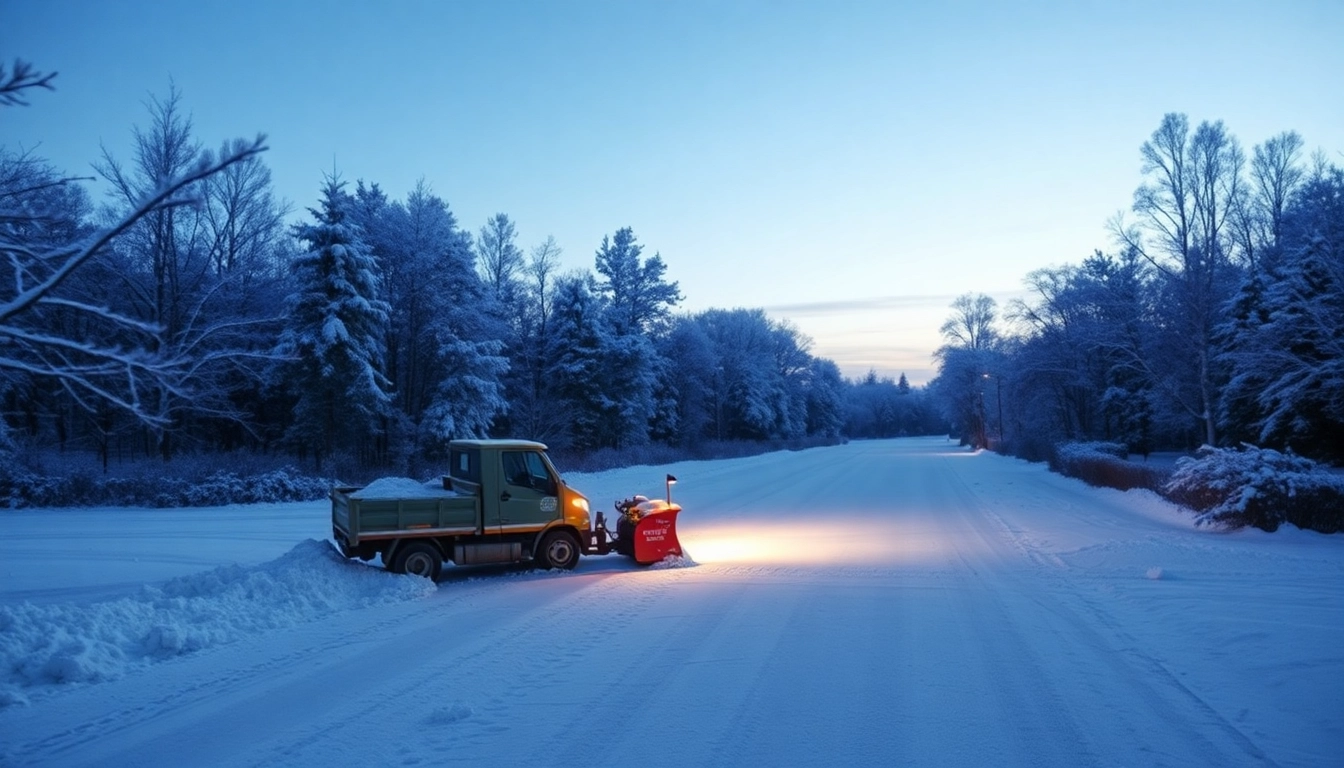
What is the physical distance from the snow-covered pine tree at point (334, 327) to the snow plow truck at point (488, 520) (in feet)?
67.3

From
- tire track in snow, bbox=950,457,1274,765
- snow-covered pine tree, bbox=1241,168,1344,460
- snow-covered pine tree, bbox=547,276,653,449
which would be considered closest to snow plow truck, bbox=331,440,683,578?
tire track in snow, bbox=950,457,1274,765

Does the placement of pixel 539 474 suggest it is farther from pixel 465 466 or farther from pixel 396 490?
pixel 396 490

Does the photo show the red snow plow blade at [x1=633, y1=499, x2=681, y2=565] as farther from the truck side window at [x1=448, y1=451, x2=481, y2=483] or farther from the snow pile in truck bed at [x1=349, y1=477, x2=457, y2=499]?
the snow pile in truck bed at [x1=349, y1=477, x2=457, y2=499]

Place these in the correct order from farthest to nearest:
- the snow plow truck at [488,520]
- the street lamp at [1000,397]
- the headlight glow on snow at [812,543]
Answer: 1. the street lamp at [1000,397]
2. the headlight glow on snow at [812,543]
3. the snow plow truck at [488,520]

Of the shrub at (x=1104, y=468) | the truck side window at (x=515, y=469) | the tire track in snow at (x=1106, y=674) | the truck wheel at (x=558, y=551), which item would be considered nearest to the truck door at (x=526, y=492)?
the truck side window at (x=515, y=469)

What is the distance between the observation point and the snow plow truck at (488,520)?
41.6ft

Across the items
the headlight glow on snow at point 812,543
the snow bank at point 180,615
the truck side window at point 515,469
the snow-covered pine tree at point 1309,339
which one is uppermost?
the snow-covered pine tree at point 1309,339

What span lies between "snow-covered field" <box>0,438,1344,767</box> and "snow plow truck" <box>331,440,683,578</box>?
455 millimetres

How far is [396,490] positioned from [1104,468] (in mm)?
23938

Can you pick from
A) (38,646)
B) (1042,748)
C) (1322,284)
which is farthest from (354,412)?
(1322,284)

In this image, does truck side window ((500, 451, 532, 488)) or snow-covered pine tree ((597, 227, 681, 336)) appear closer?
truck side window ((500, 451, 532, 488))

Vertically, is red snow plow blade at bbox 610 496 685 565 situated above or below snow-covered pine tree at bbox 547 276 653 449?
below

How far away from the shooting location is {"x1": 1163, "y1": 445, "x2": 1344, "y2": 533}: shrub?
16.0 metres

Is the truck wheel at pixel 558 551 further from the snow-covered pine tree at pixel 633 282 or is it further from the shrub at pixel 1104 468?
the snow-covered pine tree at pixel 633 282
